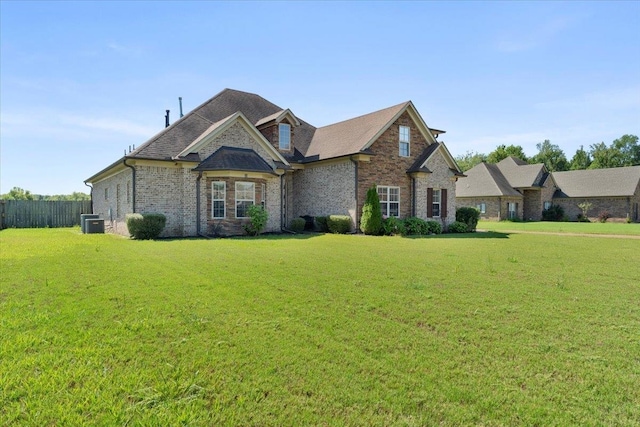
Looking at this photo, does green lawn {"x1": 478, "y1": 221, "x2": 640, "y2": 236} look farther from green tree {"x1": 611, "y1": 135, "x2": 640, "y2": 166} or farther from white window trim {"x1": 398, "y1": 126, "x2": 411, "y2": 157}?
green tree {"x1": 611, "y1": 135, "x2": 640, "y2": 166}

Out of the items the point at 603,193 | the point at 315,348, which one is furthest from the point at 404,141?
the point at 603,193

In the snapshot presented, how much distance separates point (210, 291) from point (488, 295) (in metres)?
4.79

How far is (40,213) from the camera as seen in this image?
26984 millimetres

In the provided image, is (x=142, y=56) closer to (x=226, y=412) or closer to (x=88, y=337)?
(x=88, y=337)

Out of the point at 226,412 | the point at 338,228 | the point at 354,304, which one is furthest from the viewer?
the point at 338,228

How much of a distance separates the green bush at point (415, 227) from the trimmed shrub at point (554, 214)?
2980 centimetres

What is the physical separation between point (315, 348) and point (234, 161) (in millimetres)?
15409

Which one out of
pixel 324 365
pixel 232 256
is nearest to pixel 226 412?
pixel 324 365

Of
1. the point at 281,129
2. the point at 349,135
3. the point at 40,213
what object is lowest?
the point at 40,213

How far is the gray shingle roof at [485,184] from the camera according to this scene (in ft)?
135

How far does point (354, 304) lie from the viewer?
5.84m

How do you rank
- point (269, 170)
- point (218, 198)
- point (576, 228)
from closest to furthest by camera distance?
point (218, 198) < point (269, 170) < point (576, 228)

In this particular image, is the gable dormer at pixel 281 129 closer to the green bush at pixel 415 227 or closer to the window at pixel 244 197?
the window at pixel 244 197

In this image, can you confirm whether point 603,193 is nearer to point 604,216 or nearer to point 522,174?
point 604,216
